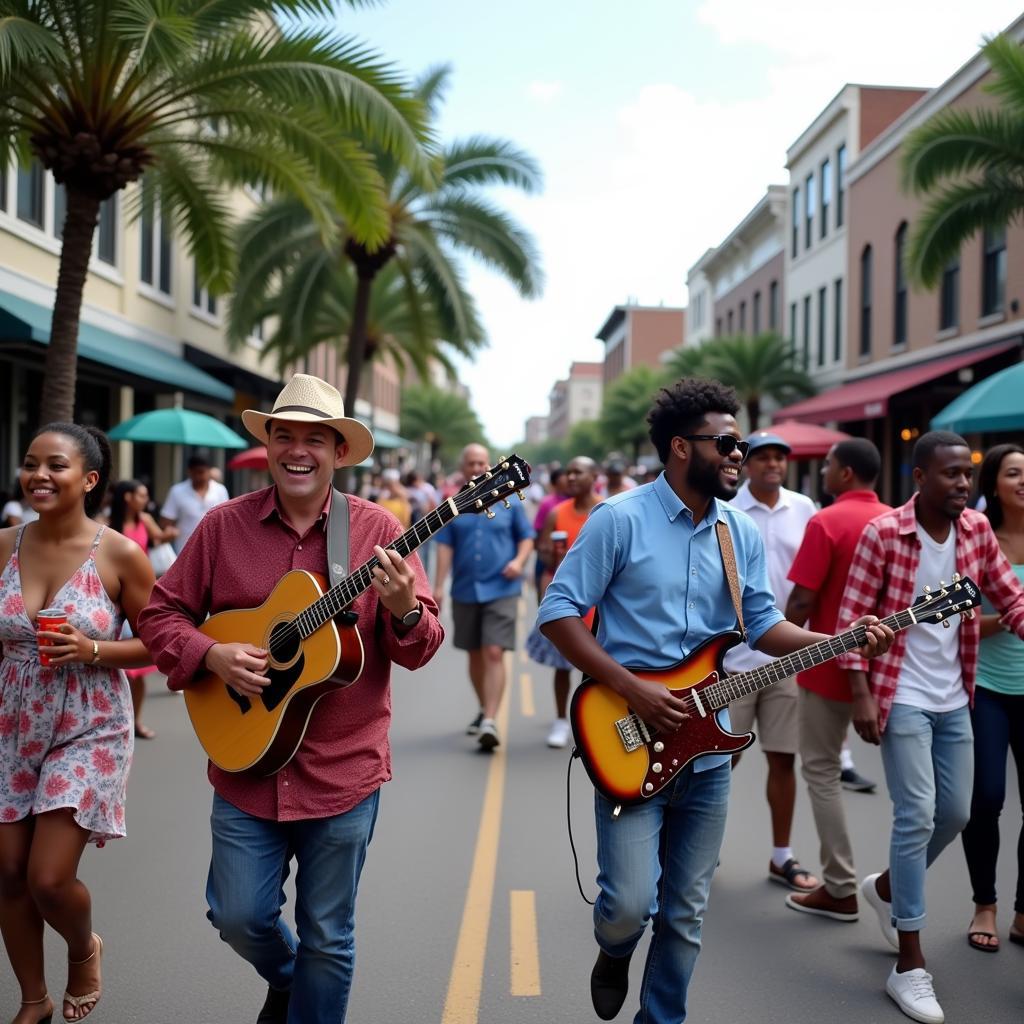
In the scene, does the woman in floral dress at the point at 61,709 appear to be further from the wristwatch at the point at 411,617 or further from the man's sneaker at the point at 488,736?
the man's sneaker at the point at 488,736

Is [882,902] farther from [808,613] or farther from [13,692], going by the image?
[13,692]

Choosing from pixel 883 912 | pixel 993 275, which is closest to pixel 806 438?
pixel 993 275

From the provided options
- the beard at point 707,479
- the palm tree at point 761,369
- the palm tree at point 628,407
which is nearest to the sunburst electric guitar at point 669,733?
the beard at point 707,479

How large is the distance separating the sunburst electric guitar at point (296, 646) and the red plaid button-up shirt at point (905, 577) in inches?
69.8

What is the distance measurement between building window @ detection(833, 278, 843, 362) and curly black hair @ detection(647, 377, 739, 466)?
1160 inches

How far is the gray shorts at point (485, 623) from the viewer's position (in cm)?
867

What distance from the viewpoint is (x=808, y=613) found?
17.2 feet

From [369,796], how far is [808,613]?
101 inches

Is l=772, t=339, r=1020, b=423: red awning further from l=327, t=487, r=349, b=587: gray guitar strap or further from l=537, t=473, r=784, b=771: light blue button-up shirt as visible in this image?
l=327, t=487, r=349, b=587: gray guitar strap

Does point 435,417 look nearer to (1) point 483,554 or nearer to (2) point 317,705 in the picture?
(1) point 483,554

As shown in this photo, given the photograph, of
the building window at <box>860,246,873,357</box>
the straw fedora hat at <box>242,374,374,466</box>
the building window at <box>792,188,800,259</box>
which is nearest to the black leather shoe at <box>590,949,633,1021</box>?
the straw fedora hat at <box>242,374,374,466</box>

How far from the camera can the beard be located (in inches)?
144

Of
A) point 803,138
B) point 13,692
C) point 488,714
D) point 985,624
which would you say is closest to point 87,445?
point 13,692

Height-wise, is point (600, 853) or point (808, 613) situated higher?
point (808, 613)
